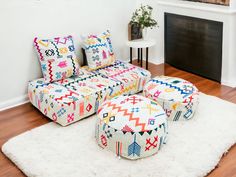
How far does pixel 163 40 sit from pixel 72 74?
161 centimetres

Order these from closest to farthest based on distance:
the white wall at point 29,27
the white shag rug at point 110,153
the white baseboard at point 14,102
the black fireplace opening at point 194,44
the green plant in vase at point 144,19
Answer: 1. the white shag rug at point 110,153
2. the white wall at point 29,27
3. the white baseboard at point 14,102
4. the black fireplace opening at point 194,44
5. the green plant in vase at point 144,19

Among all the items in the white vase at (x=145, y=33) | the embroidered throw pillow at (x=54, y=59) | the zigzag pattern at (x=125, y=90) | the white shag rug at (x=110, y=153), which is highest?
the white vase at (x=145, y=33)

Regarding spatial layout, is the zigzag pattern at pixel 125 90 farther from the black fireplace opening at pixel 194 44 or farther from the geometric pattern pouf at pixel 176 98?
the black fireplace opening at pixel 194 44

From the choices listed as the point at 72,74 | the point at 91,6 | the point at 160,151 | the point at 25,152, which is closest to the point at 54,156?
the point at 25,152

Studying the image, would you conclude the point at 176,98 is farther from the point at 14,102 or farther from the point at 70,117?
the point at 14,102

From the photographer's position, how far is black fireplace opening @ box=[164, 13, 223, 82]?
4.34 m

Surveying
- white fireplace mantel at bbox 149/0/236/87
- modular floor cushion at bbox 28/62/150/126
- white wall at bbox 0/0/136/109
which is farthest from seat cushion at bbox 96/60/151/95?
white fireplace mantel at bbox 149/0/236/87

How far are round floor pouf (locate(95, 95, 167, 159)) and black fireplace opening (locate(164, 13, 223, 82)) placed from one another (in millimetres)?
1646

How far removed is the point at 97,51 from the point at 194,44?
4.23 ft

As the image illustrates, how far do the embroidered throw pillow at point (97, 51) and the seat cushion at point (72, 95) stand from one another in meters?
0.21

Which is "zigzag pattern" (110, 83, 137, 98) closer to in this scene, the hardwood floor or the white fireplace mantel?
the hardwood floor

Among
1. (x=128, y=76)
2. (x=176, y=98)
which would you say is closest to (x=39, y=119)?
(x=128, y=76)

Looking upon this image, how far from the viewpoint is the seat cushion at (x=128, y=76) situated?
398cm

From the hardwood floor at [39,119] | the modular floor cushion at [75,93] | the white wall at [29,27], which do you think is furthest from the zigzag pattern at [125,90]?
the white wall at [29,27]
